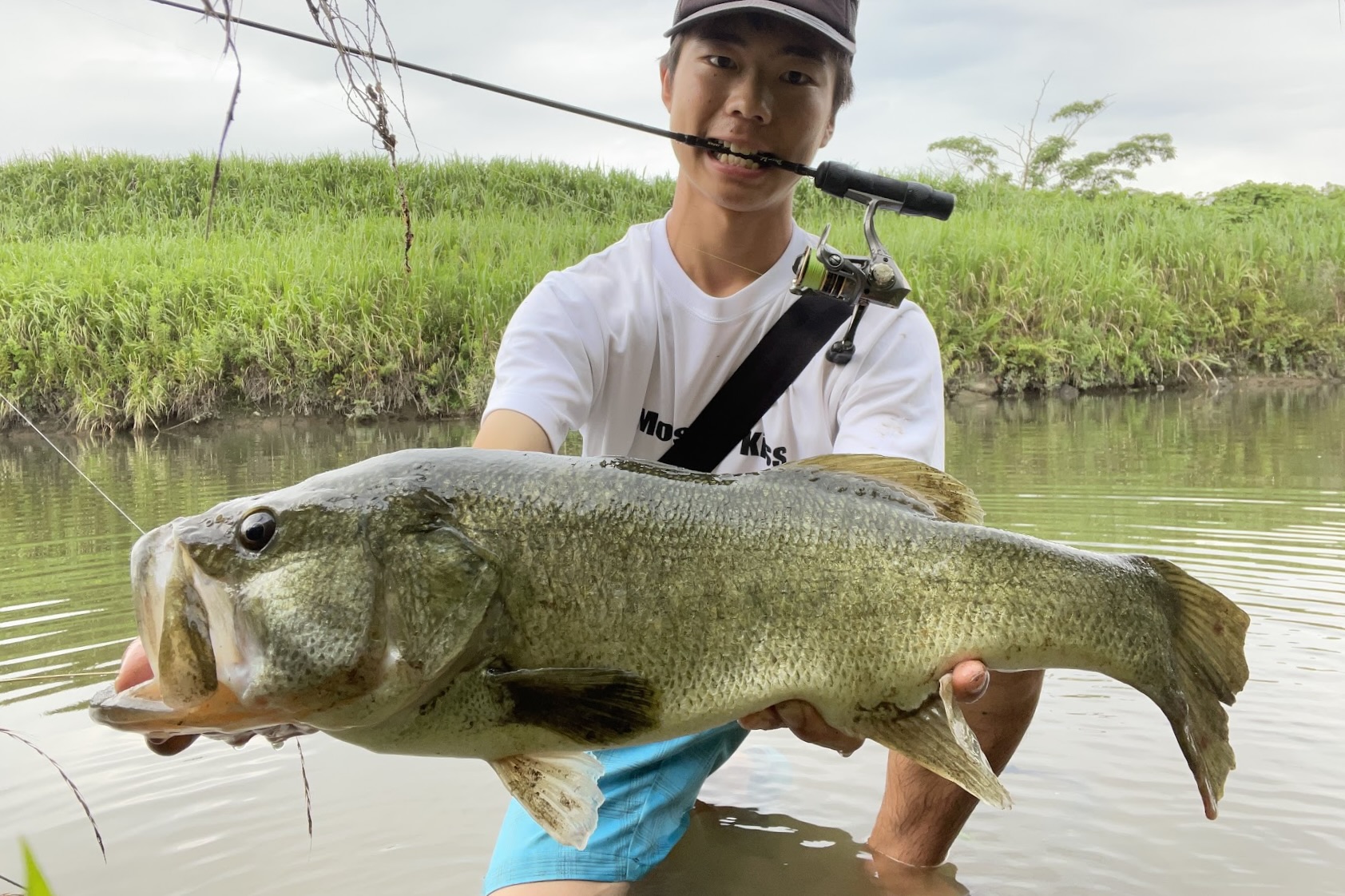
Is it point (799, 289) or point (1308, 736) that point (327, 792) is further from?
point (1308, 736)

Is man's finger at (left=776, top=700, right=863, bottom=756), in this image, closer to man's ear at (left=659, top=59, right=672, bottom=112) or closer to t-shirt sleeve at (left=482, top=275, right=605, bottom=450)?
t-shirt sleeve at (left=482, top=275, right=605, bottom=450)

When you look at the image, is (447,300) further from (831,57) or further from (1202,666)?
(1202,666)

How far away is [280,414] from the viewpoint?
40.9ft

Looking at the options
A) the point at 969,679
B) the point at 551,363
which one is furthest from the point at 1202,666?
the point at 551,363

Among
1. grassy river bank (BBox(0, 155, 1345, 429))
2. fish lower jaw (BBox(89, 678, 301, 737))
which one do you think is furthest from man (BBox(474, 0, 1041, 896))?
grassy river bank (BBox(0, 155, 1345, 429))

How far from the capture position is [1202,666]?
81.4 inches

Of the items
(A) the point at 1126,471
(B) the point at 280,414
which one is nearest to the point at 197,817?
(A) the point at 1126,471

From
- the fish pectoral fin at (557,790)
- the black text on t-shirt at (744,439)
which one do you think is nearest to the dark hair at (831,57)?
the black text on t-shirt at (744,439)

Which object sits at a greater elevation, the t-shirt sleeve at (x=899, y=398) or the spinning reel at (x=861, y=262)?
the spinning reel at (x=861, y=262)

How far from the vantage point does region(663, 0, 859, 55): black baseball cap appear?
2807mm

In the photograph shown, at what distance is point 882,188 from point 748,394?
707mm

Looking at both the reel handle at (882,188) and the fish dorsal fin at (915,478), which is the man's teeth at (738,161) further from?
the fish dorsal fin at (915,478)

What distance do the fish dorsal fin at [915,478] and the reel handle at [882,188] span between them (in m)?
1.13

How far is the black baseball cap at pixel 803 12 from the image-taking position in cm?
281
